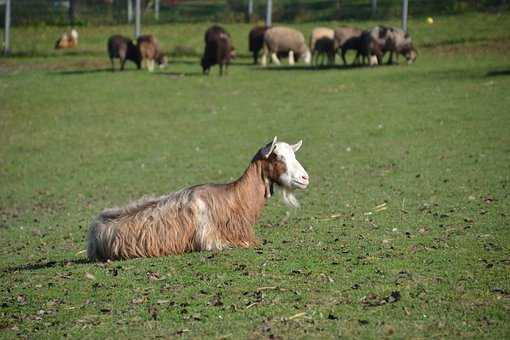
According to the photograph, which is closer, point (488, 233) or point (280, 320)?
point (280, 320)

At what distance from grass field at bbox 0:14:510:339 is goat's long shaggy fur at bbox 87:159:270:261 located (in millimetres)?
362

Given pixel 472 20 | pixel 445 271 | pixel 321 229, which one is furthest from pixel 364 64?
pixel 445 271

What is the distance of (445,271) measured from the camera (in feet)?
29.3

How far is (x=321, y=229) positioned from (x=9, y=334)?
5.08m

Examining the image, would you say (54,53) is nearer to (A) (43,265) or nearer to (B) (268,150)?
(A) (43,265)

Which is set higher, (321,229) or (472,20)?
(472,20)

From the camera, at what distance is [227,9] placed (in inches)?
2272

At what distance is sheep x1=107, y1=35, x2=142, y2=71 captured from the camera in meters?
36.8

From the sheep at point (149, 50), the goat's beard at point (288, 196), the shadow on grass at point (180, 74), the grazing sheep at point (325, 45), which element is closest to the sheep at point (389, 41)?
the grazing sheep at point (325, 45)

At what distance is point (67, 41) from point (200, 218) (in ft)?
117

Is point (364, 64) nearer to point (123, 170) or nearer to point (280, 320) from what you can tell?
point (123, 170)

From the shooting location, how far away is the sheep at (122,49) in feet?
121

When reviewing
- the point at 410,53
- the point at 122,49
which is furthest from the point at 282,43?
the point at 122,49

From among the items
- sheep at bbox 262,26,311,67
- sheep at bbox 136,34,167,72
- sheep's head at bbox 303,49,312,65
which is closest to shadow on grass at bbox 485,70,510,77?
Answer: sheep at bbox 262,26,311,67
